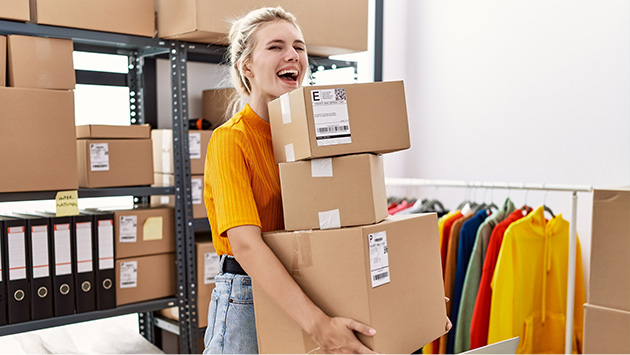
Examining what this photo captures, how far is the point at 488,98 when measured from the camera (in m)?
3.05

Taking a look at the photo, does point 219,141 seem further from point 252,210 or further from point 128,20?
point 128,20

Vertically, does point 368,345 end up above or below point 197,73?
below

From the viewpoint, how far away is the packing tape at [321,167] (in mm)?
1273

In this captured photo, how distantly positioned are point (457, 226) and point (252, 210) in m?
1.34

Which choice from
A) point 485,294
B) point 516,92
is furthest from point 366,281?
point 516,92

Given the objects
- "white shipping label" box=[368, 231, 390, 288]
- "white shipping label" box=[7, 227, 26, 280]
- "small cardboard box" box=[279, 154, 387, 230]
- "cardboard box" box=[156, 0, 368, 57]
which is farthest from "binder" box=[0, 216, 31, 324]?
"white shipping label" box=[368, 231, 390, 288]

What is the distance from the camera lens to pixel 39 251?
2.06 metres

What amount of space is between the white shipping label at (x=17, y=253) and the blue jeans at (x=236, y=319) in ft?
3.11

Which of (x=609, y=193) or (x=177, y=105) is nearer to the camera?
(x=609, y=193)

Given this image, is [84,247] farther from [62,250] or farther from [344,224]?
[344,224]

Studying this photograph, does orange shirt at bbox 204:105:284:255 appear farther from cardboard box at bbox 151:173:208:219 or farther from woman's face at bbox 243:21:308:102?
cardboard box at bbox 151:173:208:219

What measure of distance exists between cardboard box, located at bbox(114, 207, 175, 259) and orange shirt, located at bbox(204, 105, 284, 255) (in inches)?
37.0

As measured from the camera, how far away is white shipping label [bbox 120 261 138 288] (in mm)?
2266

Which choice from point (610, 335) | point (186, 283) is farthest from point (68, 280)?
point (610, 335)
